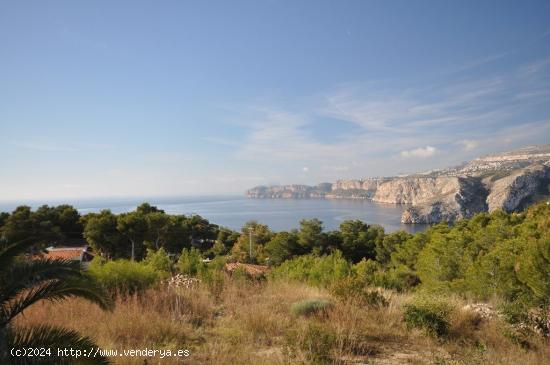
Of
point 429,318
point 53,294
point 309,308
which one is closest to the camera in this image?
point 53,294

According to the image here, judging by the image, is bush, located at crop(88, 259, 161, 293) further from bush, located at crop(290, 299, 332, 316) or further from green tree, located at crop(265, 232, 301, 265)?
green tree, located at crop(265, 232, 301, 265)

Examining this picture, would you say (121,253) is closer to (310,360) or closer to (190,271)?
(190,271)

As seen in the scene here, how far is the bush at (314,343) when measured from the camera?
3354 mm

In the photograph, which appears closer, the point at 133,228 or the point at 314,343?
the point at 314,343

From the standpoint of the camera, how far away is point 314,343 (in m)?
3.52

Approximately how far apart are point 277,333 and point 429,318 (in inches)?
74.5

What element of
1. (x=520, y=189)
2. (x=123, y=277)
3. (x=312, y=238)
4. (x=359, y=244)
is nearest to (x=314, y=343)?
(x=123, y=277)

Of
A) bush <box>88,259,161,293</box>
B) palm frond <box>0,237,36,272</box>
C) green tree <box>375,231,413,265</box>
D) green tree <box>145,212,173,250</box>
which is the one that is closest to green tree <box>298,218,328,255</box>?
green tree <box>375,231,413,265</box>

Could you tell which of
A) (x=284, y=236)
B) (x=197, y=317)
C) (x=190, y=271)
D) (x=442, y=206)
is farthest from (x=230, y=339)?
(x=442, y=206)

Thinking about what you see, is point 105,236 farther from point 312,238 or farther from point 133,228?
point 312,238

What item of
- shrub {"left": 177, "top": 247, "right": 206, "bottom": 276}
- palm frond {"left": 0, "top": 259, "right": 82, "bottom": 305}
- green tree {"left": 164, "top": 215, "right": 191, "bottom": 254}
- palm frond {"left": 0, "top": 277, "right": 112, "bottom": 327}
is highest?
palm frond {"left": 0, "top": 259, "right": 82, "bottom": 305}

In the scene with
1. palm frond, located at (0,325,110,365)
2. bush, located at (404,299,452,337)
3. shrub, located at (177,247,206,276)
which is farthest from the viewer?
shrub, located at (177,247,206,276)

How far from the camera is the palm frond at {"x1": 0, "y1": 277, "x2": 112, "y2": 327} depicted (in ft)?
8.71

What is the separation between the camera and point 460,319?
454 cm
